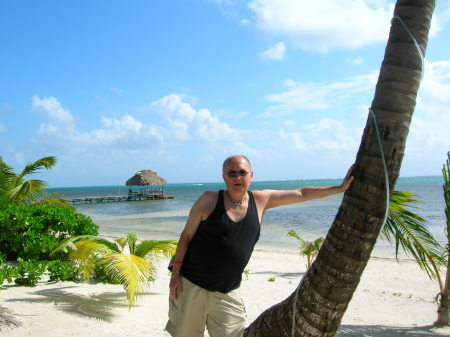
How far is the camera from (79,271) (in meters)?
7.29

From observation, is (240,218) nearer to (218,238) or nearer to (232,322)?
(218,238)

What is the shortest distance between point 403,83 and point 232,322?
203 centimetres

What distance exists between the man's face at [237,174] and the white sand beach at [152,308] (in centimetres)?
298

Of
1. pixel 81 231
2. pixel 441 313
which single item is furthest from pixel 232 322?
pixel 81 231

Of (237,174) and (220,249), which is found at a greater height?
(237,174)

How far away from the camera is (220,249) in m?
2.88

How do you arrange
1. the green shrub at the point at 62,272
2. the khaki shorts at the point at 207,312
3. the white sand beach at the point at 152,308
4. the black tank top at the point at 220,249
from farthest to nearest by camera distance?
the green shrub at the point at 62,272 → the white sand beach at the point at 152,308 → the khaki shorts at the point at 207,312 → the black tank top at the point at 220,249

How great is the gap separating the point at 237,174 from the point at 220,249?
55cm

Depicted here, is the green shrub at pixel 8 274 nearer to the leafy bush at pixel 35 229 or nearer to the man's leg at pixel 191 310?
the leafy bush at pixel 35 229

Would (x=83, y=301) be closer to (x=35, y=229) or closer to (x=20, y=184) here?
(x=35, y=229)

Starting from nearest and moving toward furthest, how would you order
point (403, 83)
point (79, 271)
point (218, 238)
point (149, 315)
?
point (403, 83)
point (218, 238)
point (149, 315)
point (79, 271)

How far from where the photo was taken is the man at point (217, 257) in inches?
114

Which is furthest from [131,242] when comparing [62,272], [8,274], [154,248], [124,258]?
[8,274]

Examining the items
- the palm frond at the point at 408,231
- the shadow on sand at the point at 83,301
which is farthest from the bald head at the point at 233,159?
the shadow on sand at the point at 83,301
